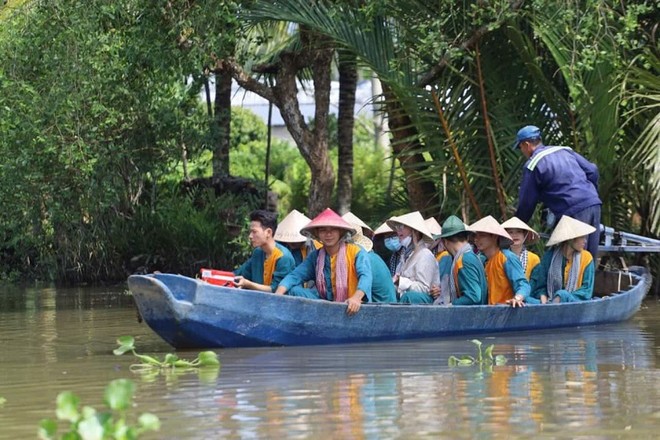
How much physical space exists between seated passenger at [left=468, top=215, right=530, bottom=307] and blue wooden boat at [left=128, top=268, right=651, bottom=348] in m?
0.19

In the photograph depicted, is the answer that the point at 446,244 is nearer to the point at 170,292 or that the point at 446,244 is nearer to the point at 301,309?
the point at 301,309

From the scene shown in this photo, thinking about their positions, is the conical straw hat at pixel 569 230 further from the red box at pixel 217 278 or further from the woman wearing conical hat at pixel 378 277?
the red box at pixel 217 278

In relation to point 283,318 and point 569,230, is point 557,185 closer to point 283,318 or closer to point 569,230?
point 569,230

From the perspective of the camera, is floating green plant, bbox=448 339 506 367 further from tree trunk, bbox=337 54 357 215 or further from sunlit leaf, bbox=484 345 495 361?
tree trunk, bbox=337 54 357 215

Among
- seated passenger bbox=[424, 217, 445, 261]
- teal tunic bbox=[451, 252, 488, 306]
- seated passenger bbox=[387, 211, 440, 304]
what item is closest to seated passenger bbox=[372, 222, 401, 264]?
seated passenger bbox=[424, 217, 445, 261]

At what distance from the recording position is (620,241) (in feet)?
43.6

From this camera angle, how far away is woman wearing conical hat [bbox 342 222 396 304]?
10.7 meters

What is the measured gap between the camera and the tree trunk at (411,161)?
15031mm

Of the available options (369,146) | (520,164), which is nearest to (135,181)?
(520,164)

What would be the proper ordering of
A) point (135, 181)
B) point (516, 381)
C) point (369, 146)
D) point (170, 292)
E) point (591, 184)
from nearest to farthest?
point (516, 381)
point (170, 292)
point (591, 184)
point (135, 181)
point (369, 146)

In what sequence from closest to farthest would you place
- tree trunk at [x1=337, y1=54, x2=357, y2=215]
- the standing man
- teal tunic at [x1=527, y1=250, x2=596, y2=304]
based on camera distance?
teal tunic at [x1=527, y1=250, x2=596, y2=304], the standing man, tree trunk at [x1=337, y1=54, x2=357, y2=215]

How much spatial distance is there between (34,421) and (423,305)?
4.03 m

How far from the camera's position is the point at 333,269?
1053 centimetres

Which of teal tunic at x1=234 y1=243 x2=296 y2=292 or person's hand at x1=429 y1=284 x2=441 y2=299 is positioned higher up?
teal tunic at x1=234 y1=243 x2=296 y2=292
